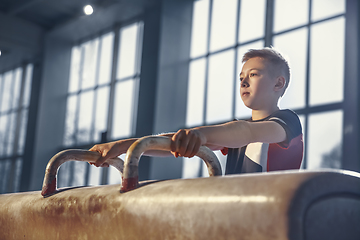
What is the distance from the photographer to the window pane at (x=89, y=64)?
30.8ft

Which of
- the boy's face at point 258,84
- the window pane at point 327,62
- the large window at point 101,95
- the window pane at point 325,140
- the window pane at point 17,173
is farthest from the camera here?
the window pane at point 17,173

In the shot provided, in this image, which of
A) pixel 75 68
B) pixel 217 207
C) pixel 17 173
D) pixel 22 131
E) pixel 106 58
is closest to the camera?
A: pixel 217 207

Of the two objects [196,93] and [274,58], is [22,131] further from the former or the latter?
[274,58]

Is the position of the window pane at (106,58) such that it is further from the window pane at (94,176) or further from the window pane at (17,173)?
the window pane at (17,173)

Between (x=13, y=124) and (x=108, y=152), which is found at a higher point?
(x=13, y=124)

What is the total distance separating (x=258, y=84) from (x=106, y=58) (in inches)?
318

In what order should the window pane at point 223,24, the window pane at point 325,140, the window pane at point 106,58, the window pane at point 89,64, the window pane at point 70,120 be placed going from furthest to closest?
the window pane at point 70,120 < the window pane at point 89,64 < the window pane at point 106,58 < the window pane at point 223,24 < the window pane at point 325,140

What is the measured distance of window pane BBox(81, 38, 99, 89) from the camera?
940cm

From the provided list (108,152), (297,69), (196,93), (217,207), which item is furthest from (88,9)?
(217,207)

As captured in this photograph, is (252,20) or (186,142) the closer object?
(186,142)

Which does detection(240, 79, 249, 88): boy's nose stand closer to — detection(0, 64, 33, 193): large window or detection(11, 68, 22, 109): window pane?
detection(0, 64, 33, 193): large window

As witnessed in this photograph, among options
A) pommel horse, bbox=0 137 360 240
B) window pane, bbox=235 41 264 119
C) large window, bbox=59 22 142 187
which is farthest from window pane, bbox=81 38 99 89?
pommel horse, bbox=0 137 360 240

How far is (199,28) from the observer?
290 inches

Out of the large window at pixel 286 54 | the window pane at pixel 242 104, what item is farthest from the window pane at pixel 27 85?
the window pane at pixel 242 104
